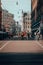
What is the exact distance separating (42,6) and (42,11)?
1780 mm

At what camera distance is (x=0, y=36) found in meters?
85.6
